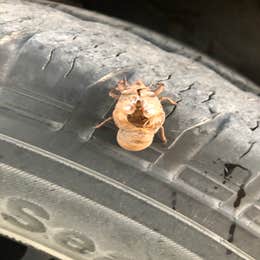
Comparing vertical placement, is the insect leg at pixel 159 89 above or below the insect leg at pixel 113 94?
above

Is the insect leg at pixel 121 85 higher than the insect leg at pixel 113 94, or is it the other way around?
the insect leg at pixel 121 85

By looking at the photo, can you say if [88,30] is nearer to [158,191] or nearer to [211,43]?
[158,191]

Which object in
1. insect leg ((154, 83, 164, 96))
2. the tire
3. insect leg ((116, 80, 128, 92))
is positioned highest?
insect leg ((154, 83, 164, 96))

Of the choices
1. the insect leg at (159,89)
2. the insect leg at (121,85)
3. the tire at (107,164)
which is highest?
the insect leg at (159,89)

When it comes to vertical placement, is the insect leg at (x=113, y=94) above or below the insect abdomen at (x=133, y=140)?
above
